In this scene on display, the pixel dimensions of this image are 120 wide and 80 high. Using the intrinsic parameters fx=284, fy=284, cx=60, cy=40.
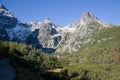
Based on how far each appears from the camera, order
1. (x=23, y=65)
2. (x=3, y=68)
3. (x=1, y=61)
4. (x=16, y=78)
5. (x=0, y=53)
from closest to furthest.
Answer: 1. (x=16, y=78)
2. (x=3, y=68)
3. (x=1, y=61)
4. (x=0, y=53)
5. (x=23, y=65)

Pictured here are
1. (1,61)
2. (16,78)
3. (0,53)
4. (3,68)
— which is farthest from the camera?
(0,53)

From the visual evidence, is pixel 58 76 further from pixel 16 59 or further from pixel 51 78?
pixel 16 59

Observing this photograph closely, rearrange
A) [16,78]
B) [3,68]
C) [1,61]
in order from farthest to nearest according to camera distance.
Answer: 1. [1,61]
2. [3,68]
3. [16,78]

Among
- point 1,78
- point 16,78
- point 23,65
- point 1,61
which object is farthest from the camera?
point 23,65

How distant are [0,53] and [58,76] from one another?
145 ft

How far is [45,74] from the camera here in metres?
192

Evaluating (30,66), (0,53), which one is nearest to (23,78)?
(0,53)

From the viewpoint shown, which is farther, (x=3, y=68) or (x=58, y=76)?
(x=58, y=76)

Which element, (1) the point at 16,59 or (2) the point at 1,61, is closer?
(2) the point at 1,61

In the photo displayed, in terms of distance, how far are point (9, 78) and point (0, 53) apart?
54579 mm

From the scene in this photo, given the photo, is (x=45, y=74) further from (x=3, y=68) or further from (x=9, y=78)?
(x=9, y=78)

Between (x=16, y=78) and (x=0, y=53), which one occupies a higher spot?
(x=0, y=53)

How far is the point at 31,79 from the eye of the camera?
144m

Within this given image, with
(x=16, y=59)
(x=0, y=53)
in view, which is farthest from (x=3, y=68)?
(x=16, y=59)
